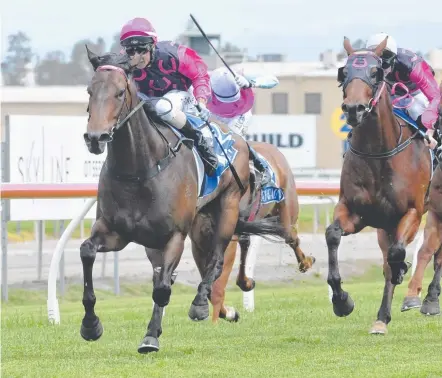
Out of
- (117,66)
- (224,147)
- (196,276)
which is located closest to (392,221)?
(224,147)

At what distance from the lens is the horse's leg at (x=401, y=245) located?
851 cm

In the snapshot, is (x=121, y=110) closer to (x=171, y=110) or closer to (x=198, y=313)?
(x=171, y=110)

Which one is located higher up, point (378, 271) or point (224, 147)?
point (224, 147)

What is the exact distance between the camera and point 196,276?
16.8 m

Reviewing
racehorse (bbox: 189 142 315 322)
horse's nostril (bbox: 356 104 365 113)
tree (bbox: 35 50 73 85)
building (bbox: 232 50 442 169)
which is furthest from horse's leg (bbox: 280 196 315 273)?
tree (bbox: 35 50 73 85)

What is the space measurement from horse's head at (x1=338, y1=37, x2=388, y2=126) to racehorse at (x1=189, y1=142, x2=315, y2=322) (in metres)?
1.62

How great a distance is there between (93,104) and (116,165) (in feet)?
1.92

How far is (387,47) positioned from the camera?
29.6 feet

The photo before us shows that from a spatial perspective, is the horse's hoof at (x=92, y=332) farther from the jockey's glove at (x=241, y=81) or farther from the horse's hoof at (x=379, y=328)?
the jockey's glove at (x=241, y=81)

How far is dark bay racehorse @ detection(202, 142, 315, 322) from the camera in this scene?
32.3 ft

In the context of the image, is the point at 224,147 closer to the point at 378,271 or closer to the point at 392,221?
the point at 392,221

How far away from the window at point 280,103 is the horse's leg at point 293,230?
4369 centimetres

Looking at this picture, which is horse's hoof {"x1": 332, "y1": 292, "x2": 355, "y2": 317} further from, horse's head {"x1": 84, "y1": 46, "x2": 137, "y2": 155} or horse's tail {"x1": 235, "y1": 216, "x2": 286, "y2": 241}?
horse's head {"x1": 84, "y1": 46, "x2": 137, "y2": 155}

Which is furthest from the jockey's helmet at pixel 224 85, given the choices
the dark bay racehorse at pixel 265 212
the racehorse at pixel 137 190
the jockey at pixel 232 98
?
the racehorse at pixel 137 190
